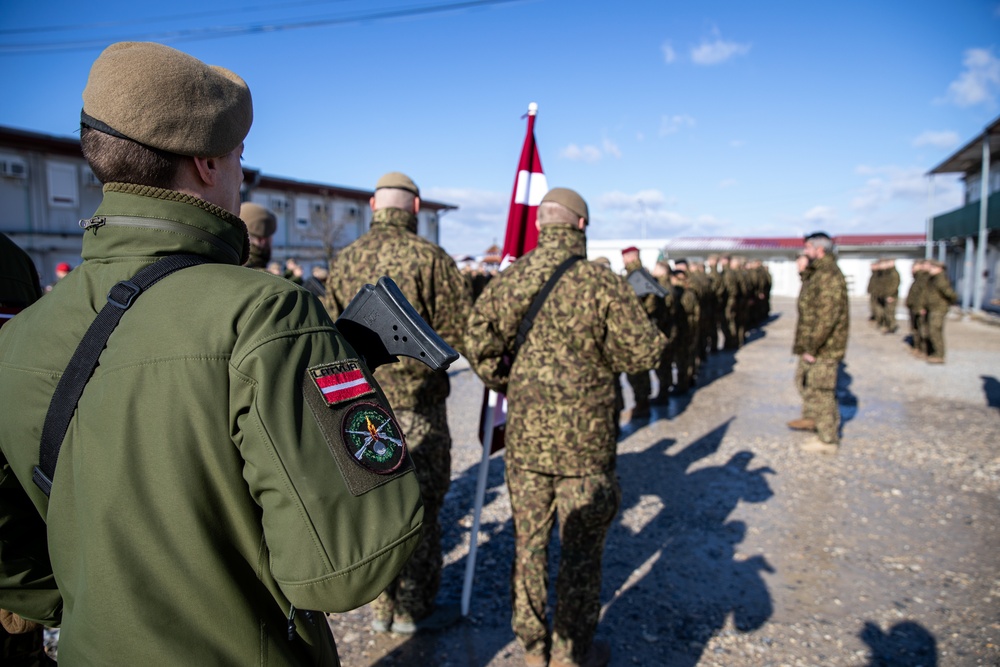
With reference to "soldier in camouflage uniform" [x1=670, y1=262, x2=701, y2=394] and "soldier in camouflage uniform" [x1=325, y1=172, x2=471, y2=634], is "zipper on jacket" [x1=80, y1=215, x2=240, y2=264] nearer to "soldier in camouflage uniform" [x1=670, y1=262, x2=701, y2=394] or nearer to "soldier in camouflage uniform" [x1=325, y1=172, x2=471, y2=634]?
"soldier in camouflage uniform" [x1=325, y1=172, x2=471, y2=634]

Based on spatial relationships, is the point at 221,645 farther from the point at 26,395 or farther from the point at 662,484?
the point at 662,484

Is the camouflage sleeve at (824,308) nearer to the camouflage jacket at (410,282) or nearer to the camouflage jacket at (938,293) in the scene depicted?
the camouflage jacket at (410,282)

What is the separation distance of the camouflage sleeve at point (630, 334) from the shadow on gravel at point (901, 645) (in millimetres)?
1869

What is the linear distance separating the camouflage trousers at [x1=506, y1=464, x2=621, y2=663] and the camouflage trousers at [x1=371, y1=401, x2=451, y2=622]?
507 millimetres

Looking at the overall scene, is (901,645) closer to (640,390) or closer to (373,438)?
(373,438)

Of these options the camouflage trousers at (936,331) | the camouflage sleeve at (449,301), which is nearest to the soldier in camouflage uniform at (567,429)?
the camouflage sleeve at (449,301)

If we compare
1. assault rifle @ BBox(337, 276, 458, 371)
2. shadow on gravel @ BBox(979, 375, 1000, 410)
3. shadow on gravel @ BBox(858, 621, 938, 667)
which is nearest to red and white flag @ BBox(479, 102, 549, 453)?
shadow on gravel @ BBox(858, 621, 938, 667)

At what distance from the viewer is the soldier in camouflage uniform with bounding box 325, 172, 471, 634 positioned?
336 cm

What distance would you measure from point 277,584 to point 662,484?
16.4 ft

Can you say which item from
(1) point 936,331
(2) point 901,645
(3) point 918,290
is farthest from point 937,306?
(2) point 901,645

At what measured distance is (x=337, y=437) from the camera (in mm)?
1076

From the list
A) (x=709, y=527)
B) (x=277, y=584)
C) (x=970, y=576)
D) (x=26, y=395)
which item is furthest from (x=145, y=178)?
(x=970, y=576)

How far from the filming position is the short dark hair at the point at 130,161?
118 cm

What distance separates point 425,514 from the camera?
3410 mm
